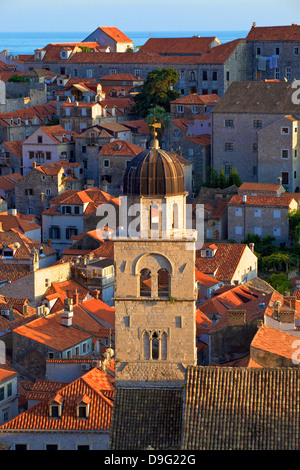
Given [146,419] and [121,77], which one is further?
[121,77]

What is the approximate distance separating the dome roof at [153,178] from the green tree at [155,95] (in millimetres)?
58327

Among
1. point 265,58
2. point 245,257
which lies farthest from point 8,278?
A: point 265,58

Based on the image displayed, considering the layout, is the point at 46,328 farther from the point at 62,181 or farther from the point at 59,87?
the point at 59,87

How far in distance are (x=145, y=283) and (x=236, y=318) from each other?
9576 mm

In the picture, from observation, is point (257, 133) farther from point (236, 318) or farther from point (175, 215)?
point (175, 215)

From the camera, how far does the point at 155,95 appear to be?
9350 cm

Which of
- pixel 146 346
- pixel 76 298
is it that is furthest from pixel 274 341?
pixel 76 298

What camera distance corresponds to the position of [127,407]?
1325 inches

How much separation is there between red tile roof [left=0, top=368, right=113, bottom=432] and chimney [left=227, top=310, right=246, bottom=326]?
17.5 ft

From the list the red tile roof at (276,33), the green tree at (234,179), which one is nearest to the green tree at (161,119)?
the green tree at (234,179)

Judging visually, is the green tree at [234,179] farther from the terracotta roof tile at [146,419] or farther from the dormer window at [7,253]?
the terracotta roof tile at [146,419]

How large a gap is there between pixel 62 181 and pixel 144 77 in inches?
968

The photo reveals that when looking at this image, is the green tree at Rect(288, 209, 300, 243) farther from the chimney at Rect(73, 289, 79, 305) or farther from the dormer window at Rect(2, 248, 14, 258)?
the chimney at Rect(73, 289, 79, 305)

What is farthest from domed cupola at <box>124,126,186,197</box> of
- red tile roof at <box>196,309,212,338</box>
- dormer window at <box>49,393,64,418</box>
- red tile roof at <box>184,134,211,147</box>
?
red tile roof at <box>184,134,211,147</box>
